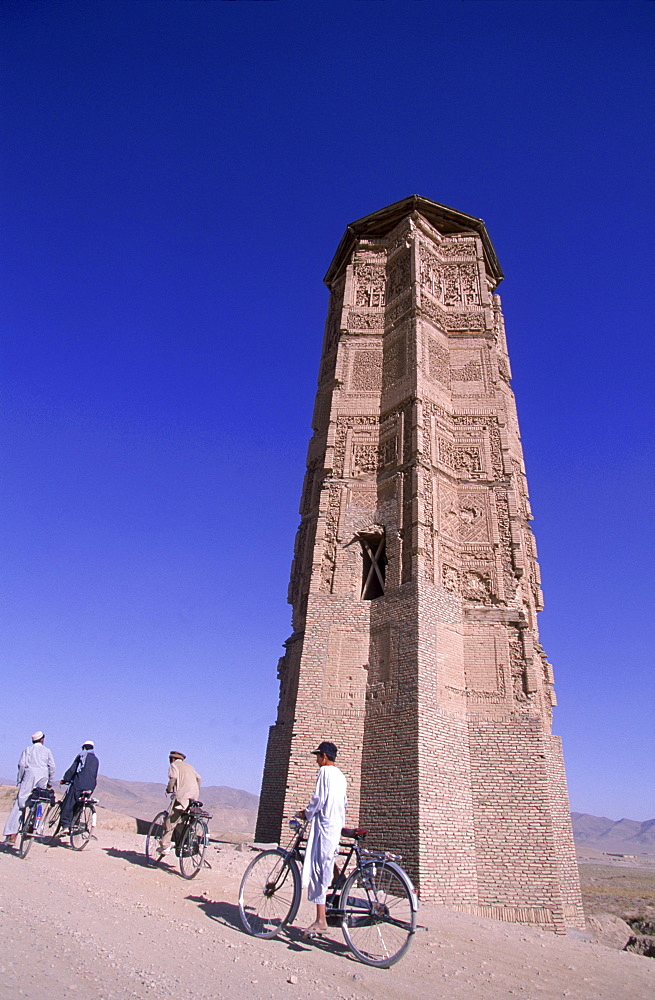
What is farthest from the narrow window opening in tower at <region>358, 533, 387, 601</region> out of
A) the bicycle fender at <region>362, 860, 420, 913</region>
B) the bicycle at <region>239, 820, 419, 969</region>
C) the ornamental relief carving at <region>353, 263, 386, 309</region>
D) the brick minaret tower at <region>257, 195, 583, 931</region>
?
the bicycle fender at <region>362, 860, 420, 913</region>

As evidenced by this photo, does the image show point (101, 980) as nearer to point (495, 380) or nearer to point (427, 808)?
point (427, 808)

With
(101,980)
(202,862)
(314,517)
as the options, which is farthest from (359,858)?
(314,517)

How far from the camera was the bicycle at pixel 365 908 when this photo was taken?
4.57 meters

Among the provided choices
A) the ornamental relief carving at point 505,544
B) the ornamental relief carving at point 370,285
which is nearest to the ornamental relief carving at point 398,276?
the ornamental relief carving at point 370,285

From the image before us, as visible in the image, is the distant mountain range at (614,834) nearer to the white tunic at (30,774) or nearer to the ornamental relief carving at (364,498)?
the ornamental relief carving at (364,498)

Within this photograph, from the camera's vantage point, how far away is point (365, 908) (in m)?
4.74

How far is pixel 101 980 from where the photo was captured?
138 inches

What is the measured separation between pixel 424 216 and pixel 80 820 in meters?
18.6

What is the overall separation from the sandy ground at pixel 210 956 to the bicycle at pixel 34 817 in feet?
2.39

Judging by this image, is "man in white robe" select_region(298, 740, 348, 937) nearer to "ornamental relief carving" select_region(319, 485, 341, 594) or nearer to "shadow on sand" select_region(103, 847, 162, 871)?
"shadow on sand" select_region(103, 847, 162, 871)

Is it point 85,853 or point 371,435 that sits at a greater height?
point 371,435

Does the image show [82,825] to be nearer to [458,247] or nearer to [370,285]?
[370,285]

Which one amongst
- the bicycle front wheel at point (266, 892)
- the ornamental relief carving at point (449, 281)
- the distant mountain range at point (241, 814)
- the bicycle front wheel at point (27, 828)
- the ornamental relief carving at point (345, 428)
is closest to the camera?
the bicycle front wheel at point (266, 892)

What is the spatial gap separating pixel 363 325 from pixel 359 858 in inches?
599
